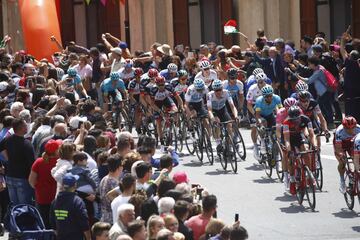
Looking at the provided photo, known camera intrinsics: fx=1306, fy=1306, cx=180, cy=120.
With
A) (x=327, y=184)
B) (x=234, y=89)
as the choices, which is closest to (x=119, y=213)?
(x=327, y=184)

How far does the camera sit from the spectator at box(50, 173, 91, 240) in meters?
14.4

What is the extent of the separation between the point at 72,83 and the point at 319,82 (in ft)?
17.1

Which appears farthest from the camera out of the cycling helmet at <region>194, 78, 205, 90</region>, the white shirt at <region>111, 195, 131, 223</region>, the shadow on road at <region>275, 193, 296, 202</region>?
the cycling helmet at <region>194, 78, 205, 90</region>

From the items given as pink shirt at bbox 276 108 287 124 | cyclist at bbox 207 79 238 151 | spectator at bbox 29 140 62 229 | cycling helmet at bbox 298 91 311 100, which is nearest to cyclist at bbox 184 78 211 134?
cyclist at bbox 207 79 238 151

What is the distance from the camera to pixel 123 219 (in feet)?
43.4

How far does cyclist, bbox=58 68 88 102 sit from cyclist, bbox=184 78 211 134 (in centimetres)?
214

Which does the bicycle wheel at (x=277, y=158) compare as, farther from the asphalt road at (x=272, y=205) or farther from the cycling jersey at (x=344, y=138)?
the cycling jersey at (x=344, y=138)

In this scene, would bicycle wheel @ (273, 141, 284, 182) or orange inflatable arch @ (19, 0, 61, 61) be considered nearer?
bicycle wheel @ (273, 141, 284, 182)

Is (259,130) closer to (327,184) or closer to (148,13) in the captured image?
(327,184)

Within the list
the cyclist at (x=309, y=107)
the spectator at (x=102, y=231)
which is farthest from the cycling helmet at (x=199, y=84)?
the spectator at (x=102, y=231)

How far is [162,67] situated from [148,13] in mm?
9325

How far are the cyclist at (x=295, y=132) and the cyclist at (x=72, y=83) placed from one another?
18.4 ft

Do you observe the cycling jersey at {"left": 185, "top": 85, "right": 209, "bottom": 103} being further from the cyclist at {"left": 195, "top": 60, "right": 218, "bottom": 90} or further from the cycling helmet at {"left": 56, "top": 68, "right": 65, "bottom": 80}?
the cycling helmet at {"left": 56, "top": 68, "right": 65, "bottom": 80}

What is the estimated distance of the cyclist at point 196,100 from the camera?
2459 centimetres
